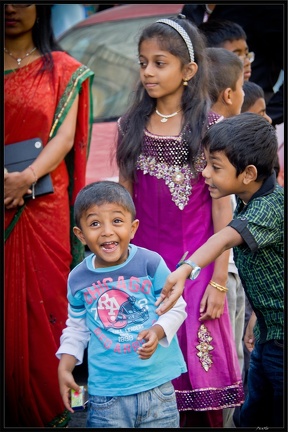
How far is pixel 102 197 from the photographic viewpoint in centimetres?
309

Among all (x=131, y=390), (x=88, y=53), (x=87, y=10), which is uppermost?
(x=87, y=10)

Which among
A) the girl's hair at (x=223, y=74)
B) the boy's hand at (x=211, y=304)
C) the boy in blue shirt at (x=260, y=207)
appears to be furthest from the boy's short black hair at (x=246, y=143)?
the girl's hair at (x=223, y=74)

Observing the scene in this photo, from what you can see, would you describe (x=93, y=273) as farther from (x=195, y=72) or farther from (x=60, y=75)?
(x=60, y=75)

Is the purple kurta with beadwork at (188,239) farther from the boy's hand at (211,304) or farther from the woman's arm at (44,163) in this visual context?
the woman's arm at (44,163)

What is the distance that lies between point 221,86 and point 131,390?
1.64 m

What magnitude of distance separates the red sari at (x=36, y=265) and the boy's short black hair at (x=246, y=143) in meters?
1.24

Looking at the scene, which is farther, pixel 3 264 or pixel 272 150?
pixel 3 264

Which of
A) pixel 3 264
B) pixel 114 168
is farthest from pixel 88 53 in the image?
pixel 3 264

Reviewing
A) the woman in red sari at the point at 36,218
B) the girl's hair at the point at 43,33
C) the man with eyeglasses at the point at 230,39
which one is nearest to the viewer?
the woman in red sari at the point at 36,218

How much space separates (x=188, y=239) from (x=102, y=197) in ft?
2.32

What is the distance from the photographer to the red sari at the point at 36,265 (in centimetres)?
418

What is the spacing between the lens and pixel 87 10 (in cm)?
934

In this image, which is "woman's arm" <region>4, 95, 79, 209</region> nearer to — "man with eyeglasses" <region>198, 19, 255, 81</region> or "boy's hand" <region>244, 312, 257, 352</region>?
"man with eyeglasses" <region>198, 19, 255, 81</region>

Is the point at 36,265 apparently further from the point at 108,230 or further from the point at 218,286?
the point at 108,230
